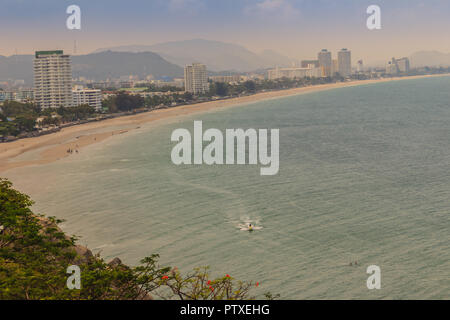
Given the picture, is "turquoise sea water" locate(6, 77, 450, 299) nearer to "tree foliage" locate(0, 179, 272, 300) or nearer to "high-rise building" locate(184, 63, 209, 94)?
"tree foliage" locate(0, 179, 272, 300)

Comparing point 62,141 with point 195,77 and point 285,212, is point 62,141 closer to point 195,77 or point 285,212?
point 285,212

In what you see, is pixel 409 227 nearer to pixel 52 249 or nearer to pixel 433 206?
pixel 433 206

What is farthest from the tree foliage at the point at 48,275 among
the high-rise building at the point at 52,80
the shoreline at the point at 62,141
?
the high-rise building at the point at 52,80

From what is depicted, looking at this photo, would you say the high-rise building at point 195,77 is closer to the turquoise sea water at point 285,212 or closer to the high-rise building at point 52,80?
the high-rise building at point 52,80

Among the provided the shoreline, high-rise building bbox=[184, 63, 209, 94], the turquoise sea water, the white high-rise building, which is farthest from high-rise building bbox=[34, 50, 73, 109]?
high-rise building bbox=[184, 63, 209, 94]

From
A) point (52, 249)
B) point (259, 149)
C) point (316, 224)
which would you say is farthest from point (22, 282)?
point (259, 149)
